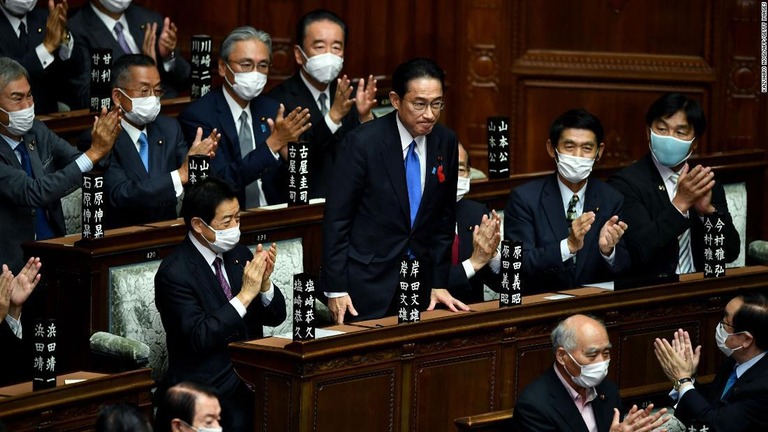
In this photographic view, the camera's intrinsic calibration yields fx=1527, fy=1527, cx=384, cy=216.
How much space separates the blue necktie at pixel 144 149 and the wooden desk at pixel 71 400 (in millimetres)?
1309

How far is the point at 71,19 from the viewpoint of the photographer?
6570 mm

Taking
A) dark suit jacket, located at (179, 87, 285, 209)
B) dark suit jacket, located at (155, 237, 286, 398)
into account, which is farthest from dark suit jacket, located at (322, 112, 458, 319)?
dark suit jacket, located at (179, 87, 285, 209)

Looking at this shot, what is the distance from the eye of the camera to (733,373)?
485cm

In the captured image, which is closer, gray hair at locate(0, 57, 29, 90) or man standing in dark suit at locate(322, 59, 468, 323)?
man standing in dark suit at locate(322, 59, 468, 323)

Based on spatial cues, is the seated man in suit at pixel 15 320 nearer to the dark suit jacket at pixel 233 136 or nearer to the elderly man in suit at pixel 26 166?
the elderly man in suit at pixel 26 166

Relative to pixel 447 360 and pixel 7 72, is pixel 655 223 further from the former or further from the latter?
pixel 7 72

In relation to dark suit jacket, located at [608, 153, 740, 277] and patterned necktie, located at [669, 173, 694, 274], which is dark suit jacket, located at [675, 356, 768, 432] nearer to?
dark suit jacket, located at [608, 153, 740, 277]

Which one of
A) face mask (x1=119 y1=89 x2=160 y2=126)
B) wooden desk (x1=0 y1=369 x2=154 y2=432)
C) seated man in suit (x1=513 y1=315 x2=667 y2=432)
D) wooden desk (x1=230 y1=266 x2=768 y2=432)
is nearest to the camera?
wooden desk (x1=0 y1=369 x2=154 y2=432)

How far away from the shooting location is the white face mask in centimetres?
588

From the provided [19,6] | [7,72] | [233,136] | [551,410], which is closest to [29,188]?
[7,72]

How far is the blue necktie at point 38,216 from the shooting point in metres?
5.32

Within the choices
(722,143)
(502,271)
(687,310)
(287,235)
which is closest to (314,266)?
(287,235)

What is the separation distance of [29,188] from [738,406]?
2417mm

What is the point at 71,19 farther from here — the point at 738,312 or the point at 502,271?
the point at 738,312
